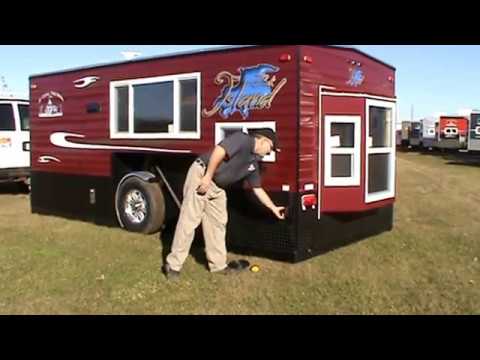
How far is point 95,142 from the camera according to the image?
28.2ft

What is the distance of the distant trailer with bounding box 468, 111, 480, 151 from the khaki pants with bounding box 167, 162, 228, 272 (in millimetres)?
23289

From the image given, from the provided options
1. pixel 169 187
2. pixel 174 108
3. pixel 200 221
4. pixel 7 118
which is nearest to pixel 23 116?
pixel 7 118

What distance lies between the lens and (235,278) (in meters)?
5.85

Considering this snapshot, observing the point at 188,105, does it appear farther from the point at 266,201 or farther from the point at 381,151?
the point at 381,151

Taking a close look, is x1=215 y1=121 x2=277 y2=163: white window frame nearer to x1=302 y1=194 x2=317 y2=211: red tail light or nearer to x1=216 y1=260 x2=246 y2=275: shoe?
x1=302 y1=194 x2=317 y2=211: red tail light

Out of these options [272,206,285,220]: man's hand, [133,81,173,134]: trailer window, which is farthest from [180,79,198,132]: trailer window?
[272,206,285,220]: man's hand

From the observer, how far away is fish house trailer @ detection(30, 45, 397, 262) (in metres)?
6.34

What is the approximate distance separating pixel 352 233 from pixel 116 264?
2996 mm

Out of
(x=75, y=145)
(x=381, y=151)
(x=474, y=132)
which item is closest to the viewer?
(x=381, y=151)

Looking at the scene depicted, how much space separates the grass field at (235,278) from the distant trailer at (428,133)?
3182 cm

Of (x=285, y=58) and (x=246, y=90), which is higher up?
(x=285, y=58)

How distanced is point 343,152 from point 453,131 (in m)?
32.2
